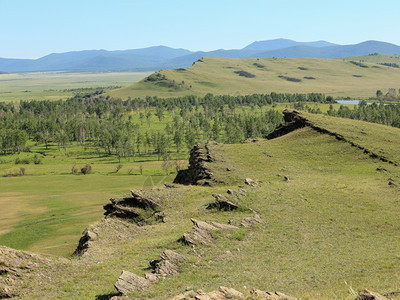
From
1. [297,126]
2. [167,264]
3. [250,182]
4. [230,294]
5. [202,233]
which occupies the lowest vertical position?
[167,264]

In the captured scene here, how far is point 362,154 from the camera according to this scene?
8188 cm

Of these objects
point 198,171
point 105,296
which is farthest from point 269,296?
point 198,171

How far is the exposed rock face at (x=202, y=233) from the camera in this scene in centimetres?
3866

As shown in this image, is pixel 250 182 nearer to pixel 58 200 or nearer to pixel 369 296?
pixel 369 296

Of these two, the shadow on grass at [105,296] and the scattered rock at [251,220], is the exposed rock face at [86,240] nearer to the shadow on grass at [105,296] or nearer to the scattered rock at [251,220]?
the shadow on grass at [105,296]

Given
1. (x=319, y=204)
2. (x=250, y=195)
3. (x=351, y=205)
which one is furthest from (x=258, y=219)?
(x=351, y=205)

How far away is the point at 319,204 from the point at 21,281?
133 ft

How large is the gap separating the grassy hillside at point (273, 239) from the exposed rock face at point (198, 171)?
1407 mm

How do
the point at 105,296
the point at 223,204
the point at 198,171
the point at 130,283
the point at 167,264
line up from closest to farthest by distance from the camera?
1. the point at 130,283
2. the point at 105,296
3. the point at 167,264
4. the point at 223,204
5. the point at 198,171

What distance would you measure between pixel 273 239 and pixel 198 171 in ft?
109

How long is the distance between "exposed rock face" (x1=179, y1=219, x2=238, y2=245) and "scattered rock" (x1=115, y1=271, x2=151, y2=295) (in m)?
8.79

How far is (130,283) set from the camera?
97.8 ft

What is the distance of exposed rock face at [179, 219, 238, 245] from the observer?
127 feet

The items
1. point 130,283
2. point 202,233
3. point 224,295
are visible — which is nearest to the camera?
point 224,295
